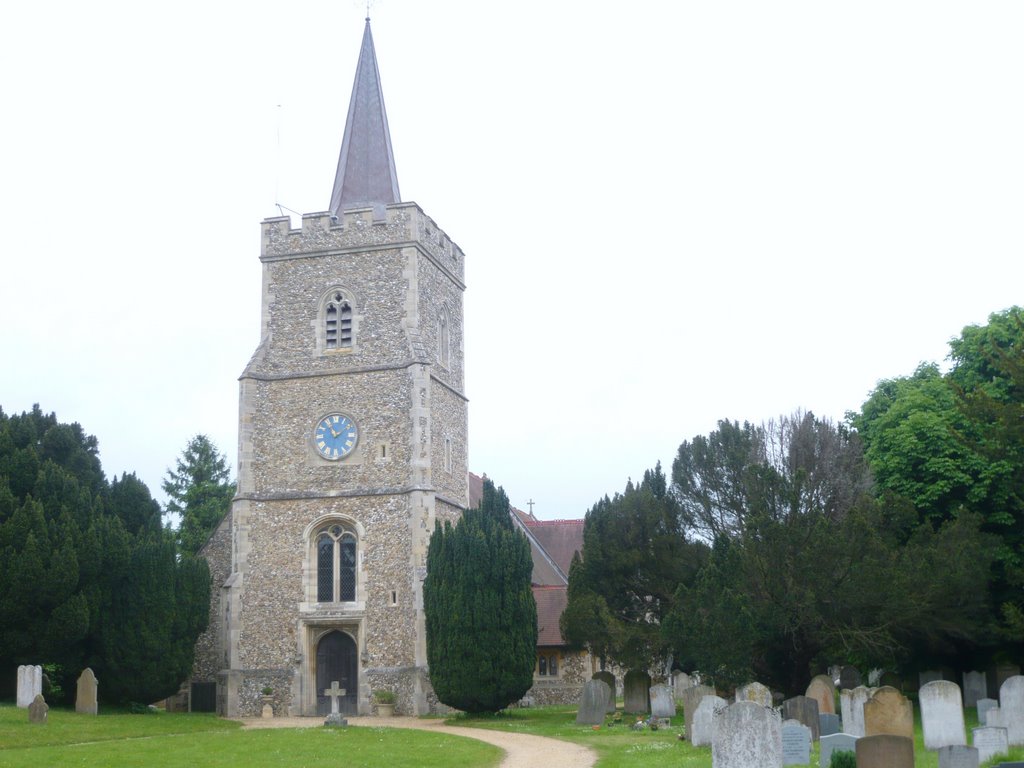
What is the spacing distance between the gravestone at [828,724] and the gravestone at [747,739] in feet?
22.1

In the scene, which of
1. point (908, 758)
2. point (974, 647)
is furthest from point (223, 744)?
point (974, 647)

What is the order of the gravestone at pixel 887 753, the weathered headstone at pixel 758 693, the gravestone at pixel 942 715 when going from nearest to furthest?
the gravestone at pixel 887 753, the gravestone at pixel 942 715, the weathered headstone at pixel 758 693

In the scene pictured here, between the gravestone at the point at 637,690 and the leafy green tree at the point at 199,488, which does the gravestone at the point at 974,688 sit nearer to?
the gravestone at the point at 637,690

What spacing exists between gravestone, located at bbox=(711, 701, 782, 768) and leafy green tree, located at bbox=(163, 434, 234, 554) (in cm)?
4203

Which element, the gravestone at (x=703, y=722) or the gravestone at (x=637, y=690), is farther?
the gravestone at (x=637, y=690)

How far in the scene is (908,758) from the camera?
11.9 metres

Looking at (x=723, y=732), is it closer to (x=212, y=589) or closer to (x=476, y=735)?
(x=476, y=735)

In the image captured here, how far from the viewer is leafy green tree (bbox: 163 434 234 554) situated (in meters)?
52.4

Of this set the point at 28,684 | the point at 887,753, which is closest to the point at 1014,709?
the point at 887,753

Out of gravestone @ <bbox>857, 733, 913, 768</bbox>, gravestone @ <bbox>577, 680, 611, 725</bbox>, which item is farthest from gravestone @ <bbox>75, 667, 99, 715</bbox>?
gravestone @ <bbox>857, 733, 913, 768</bbox>

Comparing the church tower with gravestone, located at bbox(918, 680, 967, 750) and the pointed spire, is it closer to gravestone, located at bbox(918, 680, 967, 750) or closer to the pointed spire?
the pointed spire

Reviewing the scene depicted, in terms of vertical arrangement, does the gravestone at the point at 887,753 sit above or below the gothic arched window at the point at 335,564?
below

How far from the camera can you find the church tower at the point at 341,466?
98.8ft

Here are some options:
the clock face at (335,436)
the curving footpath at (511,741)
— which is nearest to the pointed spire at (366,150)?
the clock face at (335,436)
